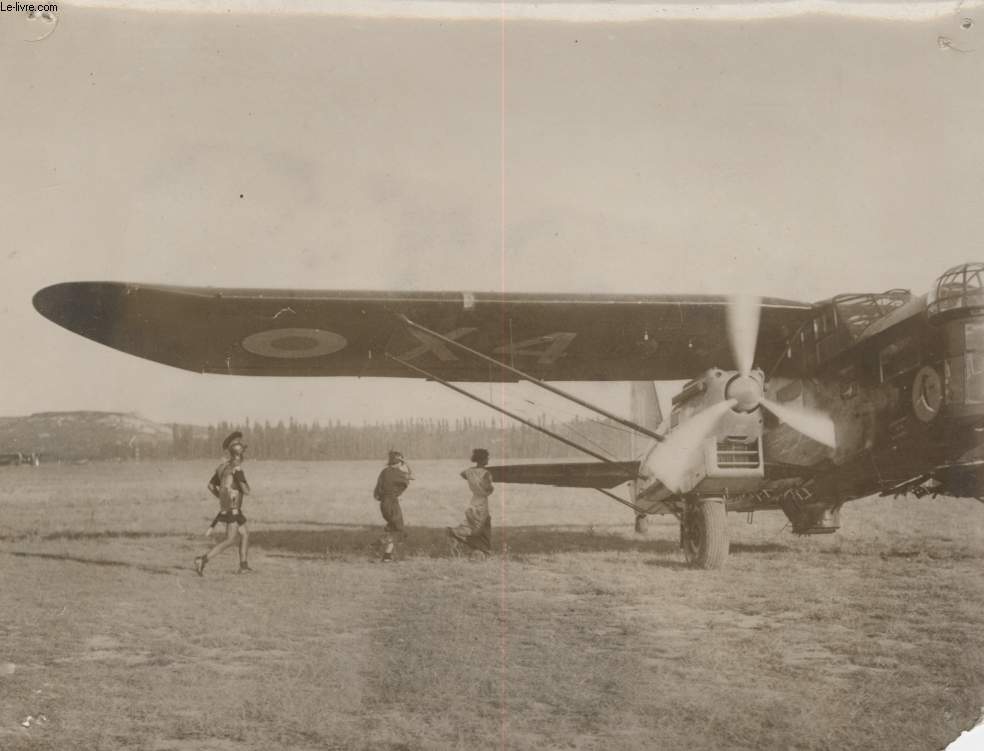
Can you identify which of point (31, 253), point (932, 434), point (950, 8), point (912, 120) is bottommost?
point (932, 434)

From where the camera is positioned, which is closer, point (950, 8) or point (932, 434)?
point (932, 434)

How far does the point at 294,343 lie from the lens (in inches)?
219

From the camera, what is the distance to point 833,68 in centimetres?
483

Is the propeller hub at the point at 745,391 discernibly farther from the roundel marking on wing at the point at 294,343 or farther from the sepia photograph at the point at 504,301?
the roundel marking on wing at the point at 294,343

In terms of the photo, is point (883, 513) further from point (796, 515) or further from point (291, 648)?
point (291, 648)

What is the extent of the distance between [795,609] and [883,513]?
11.6 feet

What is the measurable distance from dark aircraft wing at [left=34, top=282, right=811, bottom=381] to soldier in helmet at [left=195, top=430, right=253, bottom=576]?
2.51 feet

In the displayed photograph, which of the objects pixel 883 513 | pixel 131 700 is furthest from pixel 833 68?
pixel 131 700

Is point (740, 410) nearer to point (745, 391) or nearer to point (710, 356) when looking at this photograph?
point (745, 391)

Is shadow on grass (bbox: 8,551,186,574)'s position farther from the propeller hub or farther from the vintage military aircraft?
the propeller hub

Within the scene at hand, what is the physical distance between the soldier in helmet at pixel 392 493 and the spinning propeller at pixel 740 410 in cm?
188

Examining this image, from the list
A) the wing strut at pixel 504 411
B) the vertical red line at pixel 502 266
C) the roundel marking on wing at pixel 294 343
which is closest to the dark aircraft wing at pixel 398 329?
the roundel marking on wing at pixel 294 343

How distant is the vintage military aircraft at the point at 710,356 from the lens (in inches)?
177
